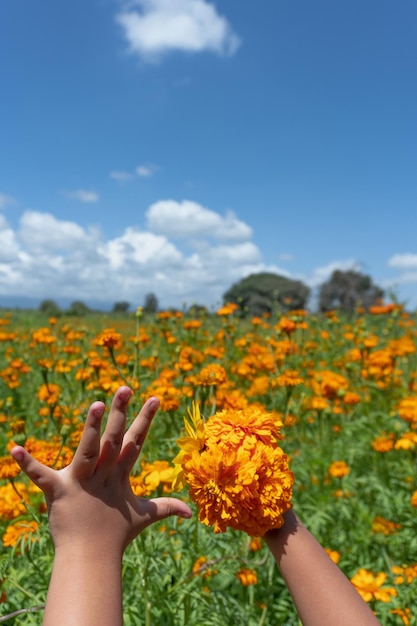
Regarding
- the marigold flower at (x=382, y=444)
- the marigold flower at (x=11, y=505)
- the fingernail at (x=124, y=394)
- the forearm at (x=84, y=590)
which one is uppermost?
the fingernail at (x=124, y=394)

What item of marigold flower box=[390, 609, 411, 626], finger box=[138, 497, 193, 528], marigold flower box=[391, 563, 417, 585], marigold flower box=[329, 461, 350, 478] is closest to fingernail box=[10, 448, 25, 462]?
finger box=[138, 497, 193, 528]

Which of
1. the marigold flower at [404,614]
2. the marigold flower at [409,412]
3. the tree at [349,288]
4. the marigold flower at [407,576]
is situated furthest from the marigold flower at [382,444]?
the tree at [349,288]

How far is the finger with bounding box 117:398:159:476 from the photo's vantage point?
0.92 m

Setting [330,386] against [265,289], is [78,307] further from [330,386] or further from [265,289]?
[330,386]

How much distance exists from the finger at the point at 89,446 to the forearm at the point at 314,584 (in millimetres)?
331

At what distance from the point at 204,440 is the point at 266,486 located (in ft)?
0.40

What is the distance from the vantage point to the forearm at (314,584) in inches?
31.7

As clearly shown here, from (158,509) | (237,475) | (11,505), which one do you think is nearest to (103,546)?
(158,509)

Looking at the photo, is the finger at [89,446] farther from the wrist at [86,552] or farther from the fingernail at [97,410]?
the wrist at [86,552]

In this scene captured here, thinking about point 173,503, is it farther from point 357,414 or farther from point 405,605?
point 357,414

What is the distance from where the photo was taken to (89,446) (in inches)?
32.5

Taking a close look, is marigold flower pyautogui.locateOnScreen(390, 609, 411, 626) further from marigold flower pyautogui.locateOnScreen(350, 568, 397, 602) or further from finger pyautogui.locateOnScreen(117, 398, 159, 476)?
finger pyautogui.locateOnScreen(117, 398, 159, 476)

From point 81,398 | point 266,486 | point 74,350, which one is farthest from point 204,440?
point 74,350

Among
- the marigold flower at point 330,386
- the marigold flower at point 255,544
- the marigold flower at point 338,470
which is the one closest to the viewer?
the marigold flower at point 255,544
